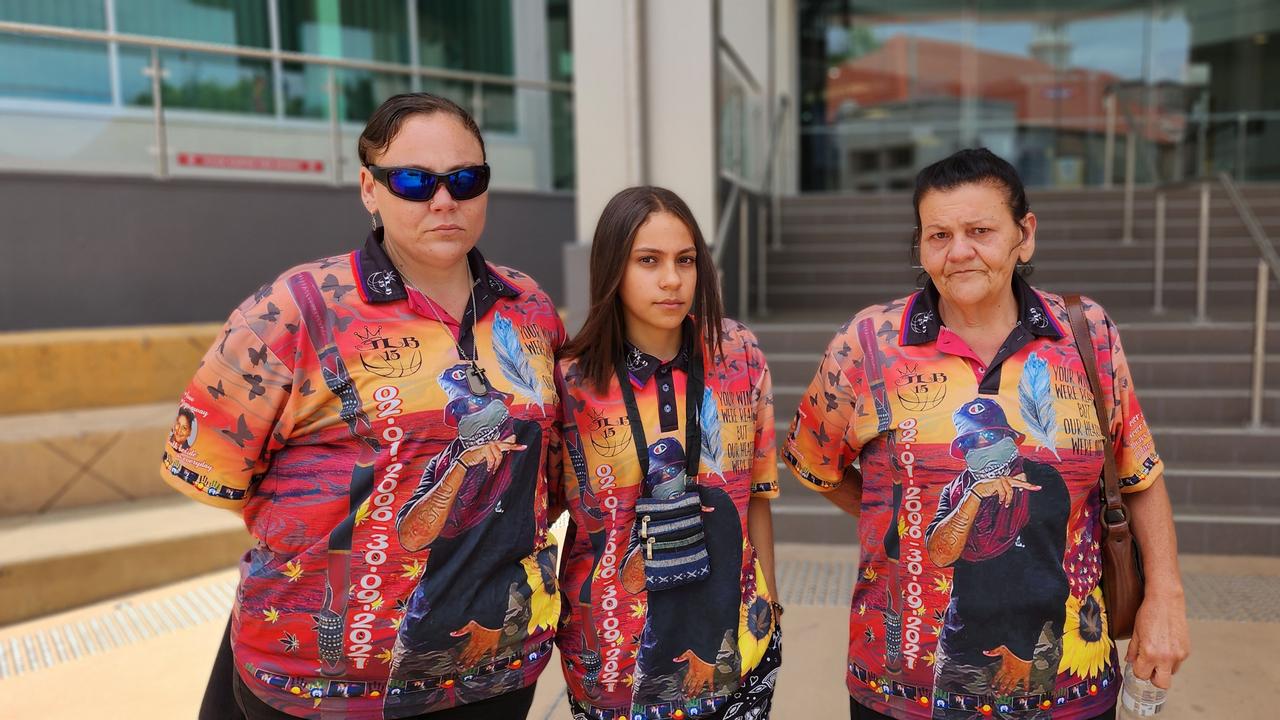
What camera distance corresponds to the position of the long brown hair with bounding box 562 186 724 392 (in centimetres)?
195

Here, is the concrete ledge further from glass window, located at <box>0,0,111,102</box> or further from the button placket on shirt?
the button placket on shirt

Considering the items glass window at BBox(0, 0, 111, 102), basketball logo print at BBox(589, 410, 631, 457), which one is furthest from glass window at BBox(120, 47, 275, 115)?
basketball logo print at BBox(589, 410, 631, 457)

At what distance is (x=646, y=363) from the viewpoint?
6.53 ft

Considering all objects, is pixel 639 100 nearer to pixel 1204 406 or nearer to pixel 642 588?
pixel 1204 406

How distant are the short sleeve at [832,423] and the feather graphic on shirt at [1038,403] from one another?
11.4 inches

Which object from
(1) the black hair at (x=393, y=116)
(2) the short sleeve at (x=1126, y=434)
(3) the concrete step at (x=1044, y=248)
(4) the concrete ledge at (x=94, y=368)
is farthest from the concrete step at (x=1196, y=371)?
(4) the concrete ledge at (x=94, y=368)

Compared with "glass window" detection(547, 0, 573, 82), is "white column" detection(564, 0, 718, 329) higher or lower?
lower

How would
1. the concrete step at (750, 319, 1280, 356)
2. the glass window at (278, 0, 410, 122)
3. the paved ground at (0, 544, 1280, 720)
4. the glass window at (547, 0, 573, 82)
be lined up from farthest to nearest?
1. the glass window at (547, 0, 573, 82)
2. the glass window at (278, 0, 410, 122)
3. the concrete step at (750, 319, 1280, 356)
4. the paved ground at (0, 544, 1280, 720)

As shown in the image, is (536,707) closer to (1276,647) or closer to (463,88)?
(1276,647)

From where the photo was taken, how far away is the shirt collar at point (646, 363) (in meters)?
1.99

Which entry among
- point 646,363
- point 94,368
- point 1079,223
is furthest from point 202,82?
point 1079,223

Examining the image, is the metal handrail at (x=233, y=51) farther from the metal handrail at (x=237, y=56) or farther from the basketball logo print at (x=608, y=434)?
the basketball logo print at (x=608, y=434)

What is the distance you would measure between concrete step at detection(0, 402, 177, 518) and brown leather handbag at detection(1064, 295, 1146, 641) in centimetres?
486

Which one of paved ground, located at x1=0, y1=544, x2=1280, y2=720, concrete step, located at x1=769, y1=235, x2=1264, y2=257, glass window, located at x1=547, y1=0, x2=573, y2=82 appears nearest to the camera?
paved ground, located at x1=0, y1=544, x2=1280, y2=720
